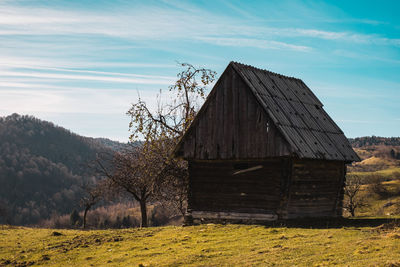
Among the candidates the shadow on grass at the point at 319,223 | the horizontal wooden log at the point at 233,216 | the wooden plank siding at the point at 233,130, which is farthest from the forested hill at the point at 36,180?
the shadow on grass at the point at 319,223

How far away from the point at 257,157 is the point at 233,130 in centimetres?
191

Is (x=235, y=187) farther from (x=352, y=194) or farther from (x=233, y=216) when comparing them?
(x=352, y=194)

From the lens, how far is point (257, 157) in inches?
743

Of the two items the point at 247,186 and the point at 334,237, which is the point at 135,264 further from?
the point at 247,186

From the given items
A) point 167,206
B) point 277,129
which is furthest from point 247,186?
point 167,206

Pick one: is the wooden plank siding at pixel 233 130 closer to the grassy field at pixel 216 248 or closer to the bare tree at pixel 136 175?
the grassy field at pixel 216 248

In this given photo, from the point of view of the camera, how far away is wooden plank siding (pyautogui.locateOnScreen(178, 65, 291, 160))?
61.8 ft

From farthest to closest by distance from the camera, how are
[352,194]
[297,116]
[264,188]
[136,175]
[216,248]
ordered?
1. [352,194]
2. [136,175]
3. [297,116]
4. [264,188]
5. [216,248]

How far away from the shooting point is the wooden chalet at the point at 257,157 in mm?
18766

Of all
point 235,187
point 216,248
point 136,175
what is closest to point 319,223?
point 235,187

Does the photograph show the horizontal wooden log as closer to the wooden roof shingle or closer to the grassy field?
the grassy field

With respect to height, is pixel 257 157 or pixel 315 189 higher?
pixel 257 157

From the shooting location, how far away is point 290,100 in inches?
884

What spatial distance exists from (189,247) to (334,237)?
471 cm
